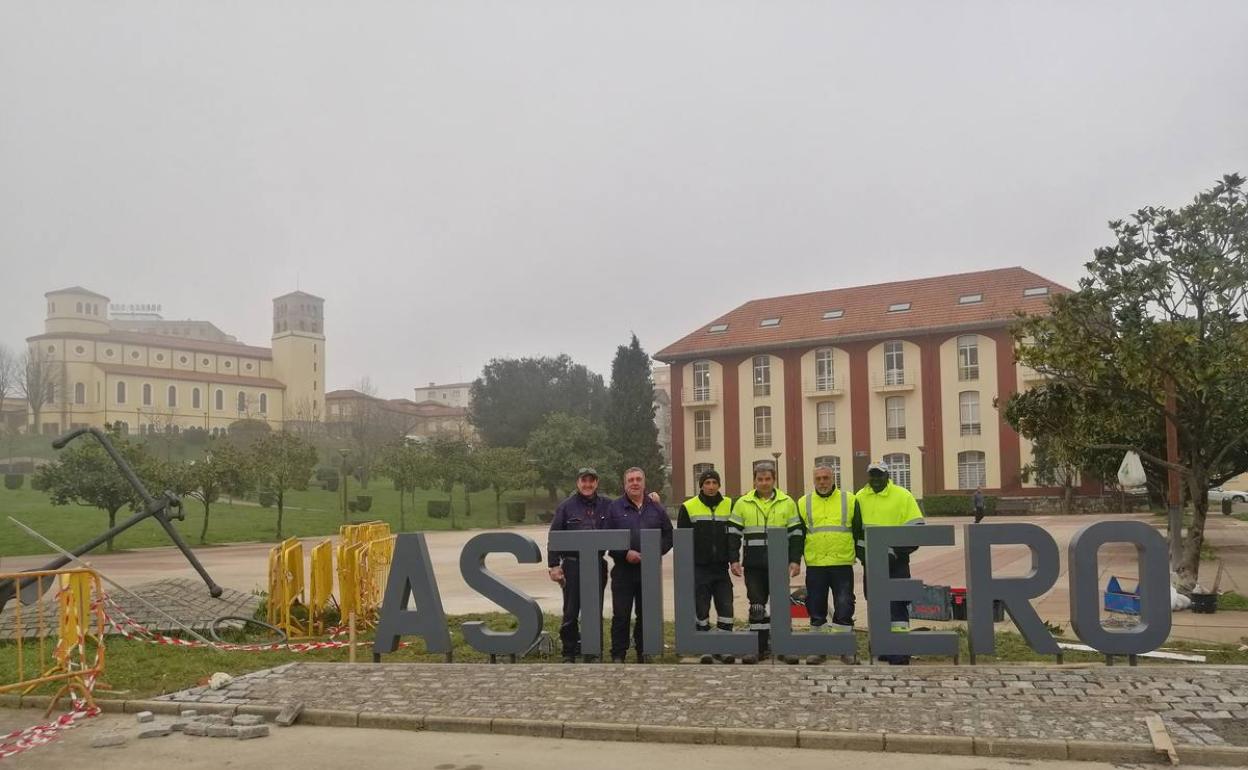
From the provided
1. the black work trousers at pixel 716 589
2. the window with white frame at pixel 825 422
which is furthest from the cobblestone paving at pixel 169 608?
the window with white frame at pixel 825 422

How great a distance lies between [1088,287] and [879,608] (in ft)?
29.7

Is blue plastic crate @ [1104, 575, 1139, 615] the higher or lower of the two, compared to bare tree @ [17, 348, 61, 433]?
lower

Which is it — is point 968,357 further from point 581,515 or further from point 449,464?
point 581,515

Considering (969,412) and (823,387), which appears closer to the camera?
(969,412)

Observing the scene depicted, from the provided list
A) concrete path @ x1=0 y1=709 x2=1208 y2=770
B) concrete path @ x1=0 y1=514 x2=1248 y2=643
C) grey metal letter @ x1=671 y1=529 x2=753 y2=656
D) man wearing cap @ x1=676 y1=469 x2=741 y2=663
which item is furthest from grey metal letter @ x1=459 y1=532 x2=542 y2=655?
concrete path @ x1=0 y1=514 x2=1248 y2=643

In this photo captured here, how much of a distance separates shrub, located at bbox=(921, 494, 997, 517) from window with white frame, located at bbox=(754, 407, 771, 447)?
978 cm

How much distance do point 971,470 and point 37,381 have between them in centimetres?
6890

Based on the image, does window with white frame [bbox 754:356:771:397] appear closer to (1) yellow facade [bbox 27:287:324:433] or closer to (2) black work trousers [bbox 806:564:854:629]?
(2) black work trousers [bbox 806:564:854:629]

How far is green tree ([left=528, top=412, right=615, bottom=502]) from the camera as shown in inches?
2221

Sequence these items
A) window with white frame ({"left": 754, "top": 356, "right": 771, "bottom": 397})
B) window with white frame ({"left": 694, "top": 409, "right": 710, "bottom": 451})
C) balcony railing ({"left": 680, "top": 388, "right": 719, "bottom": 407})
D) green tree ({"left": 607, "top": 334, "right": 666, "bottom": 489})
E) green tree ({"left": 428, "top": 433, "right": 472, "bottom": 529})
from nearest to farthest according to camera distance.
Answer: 1. green tree ({"left": 428, "top": 433, "right": 472, "bottom": 529})
2. window with white frame ({"left": 754, "top": 356, "right": 771, "bottom": 397})
3. balcony railing ({"left": 680, "top": 388, "right": 719, "bottom": 407})
4. window with white frame ({"left": 694, "top": 409, "right": 710, "bottom": 451})
5. green tree ({"left": 607, "top": 334, "right": 666, "bottom": 489})

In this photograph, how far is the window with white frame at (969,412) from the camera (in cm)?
5025

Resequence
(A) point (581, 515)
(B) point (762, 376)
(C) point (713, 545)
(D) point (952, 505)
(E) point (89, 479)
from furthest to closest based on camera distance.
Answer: (B) point (762, 376)
(D) point (952, 505)
(E) point (89, 479)
(A) point (581, 515)
(C) point (713, 545)

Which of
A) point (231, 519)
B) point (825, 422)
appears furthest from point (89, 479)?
point (825, 422)

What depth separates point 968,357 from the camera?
166 ft
